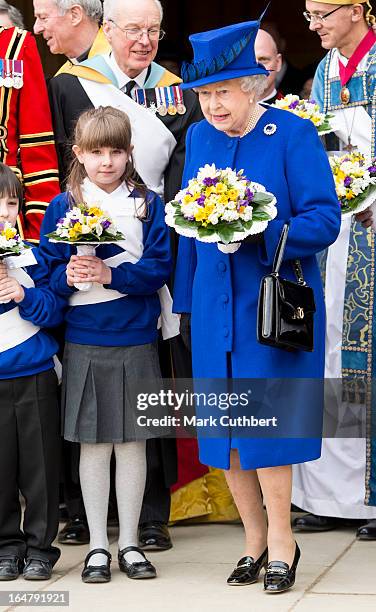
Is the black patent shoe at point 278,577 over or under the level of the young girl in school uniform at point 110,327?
under

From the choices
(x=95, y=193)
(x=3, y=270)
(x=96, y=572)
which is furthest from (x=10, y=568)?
(x=95, y=193)

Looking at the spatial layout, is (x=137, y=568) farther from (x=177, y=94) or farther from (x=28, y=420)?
(x=177, y=94)

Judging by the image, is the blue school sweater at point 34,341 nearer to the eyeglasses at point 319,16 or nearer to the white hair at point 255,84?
the white hair at point 255,84

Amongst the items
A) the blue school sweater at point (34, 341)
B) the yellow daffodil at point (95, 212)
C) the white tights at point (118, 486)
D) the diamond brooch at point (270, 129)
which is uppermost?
the diamond brooch at point (270, 129)

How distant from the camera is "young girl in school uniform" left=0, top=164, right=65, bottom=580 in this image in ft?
15.2

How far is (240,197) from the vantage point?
414 cm

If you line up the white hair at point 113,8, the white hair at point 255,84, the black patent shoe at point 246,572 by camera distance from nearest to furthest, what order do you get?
the white hair at point 255,84, the black patent shoe at point 246,572, the white hair at point 113,8

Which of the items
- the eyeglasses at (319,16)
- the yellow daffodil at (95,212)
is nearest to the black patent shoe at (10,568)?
the yellow daffodil at (95,212)

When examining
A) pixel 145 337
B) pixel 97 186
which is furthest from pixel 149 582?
pixel 97 186

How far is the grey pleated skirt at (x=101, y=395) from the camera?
185 inches

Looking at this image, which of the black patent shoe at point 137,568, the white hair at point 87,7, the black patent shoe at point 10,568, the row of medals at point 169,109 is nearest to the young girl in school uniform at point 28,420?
the black patent shoe at point 10,568

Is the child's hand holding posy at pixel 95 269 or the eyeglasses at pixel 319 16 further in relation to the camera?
the eyeglasses at pixel 319 16

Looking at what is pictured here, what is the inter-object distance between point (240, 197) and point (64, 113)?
1.32 meters

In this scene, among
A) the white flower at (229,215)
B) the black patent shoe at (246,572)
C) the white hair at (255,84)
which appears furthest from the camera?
the black patent shoe at (246,572)
